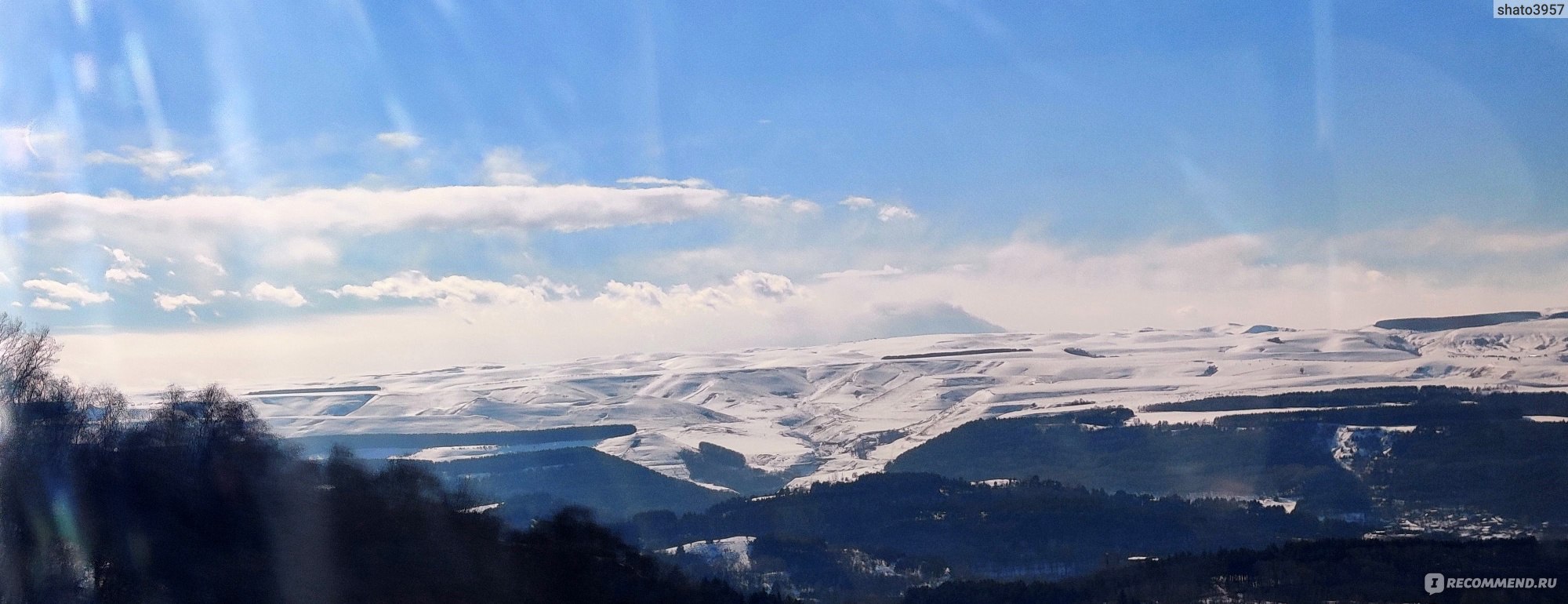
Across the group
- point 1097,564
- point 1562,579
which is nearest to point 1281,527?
point 1097,564

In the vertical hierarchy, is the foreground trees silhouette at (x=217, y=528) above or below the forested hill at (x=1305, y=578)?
above

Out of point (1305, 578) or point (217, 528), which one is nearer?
point (217, 528)

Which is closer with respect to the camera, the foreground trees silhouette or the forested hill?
the foreground trees silhouette

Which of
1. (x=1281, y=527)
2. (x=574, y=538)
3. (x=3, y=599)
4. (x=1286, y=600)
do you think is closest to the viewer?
(x=3, y=599)

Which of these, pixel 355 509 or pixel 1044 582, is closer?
pixel 355 509

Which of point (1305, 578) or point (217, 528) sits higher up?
point (217, 528)

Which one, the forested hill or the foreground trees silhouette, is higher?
the foreground trees silhouette

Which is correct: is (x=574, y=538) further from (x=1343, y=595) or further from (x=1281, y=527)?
(x=1281, y=527)

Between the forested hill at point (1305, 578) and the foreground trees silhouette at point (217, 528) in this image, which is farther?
the forested hill at point (1305, 578)
